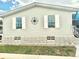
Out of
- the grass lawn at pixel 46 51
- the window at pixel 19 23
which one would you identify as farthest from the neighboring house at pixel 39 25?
the grass lawn at pixel 46 51

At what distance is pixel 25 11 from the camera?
68.9 ft

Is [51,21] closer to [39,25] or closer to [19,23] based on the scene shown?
[39,25]

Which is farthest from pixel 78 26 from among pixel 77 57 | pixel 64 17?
pixel 77 57

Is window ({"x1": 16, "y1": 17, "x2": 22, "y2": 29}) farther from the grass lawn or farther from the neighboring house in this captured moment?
the grass lawn

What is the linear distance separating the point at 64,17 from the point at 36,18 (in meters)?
2.75

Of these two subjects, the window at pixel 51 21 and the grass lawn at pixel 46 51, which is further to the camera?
the window at pixel 51 21

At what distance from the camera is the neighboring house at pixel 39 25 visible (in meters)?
19.7

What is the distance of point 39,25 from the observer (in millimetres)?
20391

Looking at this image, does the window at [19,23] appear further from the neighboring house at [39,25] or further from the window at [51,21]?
the window at [51,21]

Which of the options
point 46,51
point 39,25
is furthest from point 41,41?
point 46,51

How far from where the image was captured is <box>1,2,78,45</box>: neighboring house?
19734 mm

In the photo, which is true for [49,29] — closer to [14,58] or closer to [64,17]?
[64,17]

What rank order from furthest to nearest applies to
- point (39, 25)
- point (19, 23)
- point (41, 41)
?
point (19, 23) → point (39, 25) → point (41, 41)

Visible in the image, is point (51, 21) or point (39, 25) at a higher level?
point (51, 21)
